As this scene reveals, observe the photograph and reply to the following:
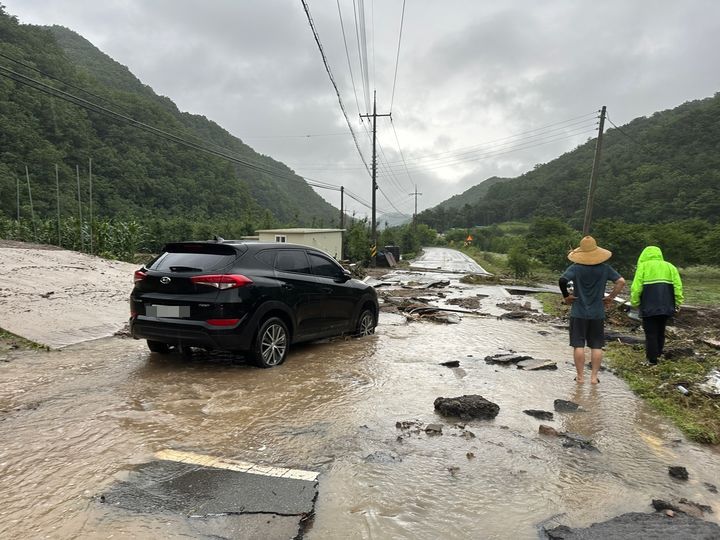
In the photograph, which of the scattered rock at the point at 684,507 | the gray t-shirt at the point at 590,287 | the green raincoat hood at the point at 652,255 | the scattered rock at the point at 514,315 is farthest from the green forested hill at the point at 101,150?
the scattered rock at the point at 684,507

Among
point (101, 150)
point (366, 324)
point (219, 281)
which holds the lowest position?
point (366, 324)

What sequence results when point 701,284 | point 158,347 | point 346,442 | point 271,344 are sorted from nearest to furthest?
point 346,442
point 271,344
point 158,347
point 701,284

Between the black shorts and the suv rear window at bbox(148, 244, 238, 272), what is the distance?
4.41 metres

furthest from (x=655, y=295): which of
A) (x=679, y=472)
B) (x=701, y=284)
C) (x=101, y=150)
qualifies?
(x=101, y=150)

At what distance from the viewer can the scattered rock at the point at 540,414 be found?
15.7 feet

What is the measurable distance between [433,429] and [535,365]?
10.8ft

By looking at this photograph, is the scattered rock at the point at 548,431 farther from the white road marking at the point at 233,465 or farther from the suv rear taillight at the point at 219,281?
the suv rear taillight at the point at 219,281

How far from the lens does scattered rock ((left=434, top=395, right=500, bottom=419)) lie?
4.70 m

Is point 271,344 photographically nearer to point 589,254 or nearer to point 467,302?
point 589,254

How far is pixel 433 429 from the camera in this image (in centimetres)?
429

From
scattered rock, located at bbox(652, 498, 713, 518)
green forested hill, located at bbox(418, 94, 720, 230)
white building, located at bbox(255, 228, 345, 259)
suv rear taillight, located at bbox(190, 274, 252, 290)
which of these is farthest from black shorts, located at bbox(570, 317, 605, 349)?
green forested hill, located at bbox(418, 94, 720, 230)

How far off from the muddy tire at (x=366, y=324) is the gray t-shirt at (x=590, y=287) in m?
3.61

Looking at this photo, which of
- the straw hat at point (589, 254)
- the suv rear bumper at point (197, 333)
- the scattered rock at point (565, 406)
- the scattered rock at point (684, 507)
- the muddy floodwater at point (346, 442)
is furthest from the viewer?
the straw hat at point (589, 254)

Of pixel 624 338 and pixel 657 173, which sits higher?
pixel 657 173
